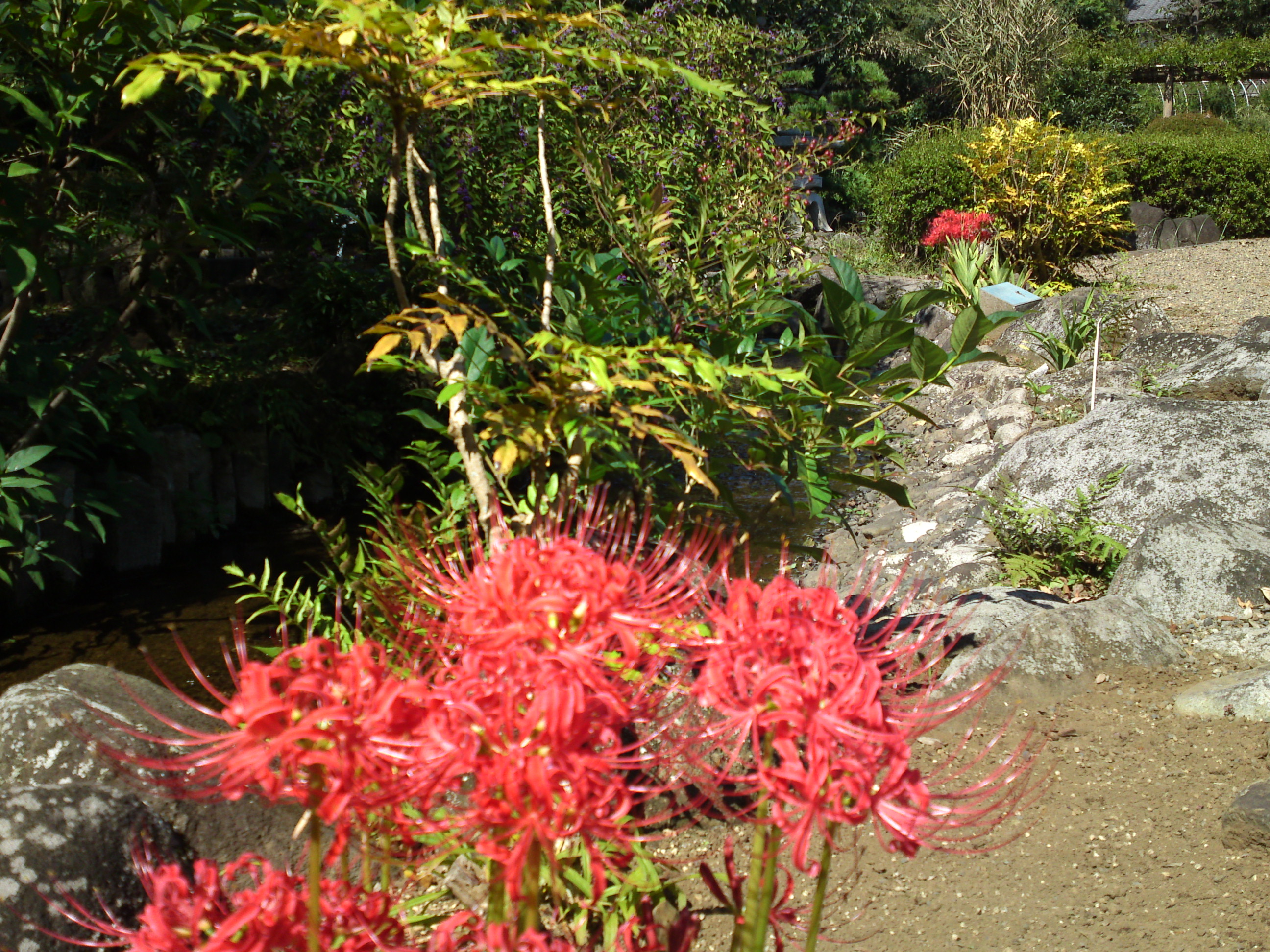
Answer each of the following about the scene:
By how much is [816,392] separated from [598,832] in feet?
4.72

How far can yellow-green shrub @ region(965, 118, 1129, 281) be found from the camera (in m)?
11.4

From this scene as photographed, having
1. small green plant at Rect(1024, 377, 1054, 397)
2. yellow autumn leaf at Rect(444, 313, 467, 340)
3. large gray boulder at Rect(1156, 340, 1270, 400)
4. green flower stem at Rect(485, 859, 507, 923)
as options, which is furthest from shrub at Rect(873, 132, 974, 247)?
green flower stem at Rect(485, 859, 507, 923)

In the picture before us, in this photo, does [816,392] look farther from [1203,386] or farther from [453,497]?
[1203,386]

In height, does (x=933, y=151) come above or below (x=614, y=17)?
below

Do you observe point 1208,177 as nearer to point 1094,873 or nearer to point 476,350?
point 1094,873

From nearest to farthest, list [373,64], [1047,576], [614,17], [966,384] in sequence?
1. [373,64]
2. [614,17]
3. [1047,576]
4. [966,384]

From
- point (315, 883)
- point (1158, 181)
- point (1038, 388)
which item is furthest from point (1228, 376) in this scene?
point (1158, 181)

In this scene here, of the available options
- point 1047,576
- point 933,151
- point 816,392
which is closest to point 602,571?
point 816,392

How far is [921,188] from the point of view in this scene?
45.8 ft

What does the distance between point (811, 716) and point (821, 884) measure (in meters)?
0.20

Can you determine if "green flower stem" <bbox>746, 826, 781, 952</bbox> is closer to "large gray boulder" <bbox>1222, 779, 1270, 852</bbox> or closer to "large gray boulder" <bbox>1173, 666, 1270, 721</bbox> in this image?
"large gray boulder" <bbox>1222, 779, 1270, 852</bbox>

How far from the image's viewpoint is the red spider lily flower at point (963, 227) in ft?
37.7

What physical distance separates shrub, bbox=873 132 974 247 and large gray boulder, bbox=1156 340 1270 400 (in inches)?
268

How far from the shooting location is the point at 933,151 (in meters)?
14.2
